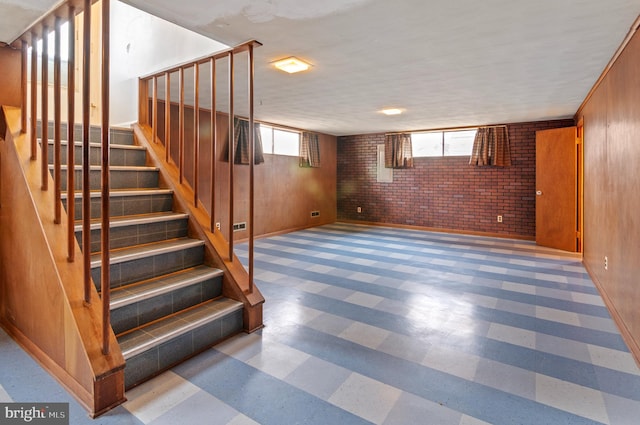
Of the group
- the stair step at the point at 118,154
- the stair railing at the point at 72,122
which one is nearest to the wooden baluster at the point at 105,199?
the stair railing at the point at 72,122

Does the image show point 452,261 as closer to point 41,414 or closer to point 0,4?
point 41,414

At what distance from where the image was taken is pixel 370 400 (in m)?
1.81

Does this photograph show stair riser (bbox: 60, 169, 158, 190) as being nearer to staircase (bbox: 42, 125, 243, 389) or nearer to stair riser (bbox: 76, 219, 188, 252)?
staircase (bbox: 42, 125, 243, 389)

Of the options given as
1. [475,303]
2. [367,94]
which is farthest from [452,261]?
[367,94]

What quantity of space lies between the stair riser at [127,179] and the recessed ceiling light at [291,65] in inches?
59.2

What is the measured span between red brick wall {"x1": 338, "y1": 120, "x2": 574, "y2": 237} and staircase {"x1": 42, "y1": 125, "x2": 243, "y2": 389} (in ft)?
18.9

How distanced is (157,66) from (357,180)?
5.64 m

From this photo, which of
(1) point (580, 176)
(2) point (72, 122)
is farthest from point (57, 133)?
(1) point (580, 176)

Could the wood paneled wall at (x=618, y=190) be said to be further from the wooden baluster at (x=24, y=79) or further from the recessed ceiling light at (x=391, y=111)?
the wooden baluster at (x=24, y=79)

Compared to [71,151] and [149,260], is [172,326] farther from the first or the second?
[71,151]

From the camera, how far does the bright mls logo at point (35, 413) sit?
1644 mm

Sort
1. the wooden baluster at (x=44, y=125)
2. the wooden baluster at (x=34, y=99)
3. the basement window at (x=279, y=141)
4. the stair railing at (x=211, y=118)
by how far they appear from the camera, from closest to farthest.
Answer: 1. the wooden baluster at (x=44, y=125)
2. the wooden baluster at (x=34, y=99)
3. the stair railing at (x=211, y=118)
4. the basement window at (x=279, y=141)

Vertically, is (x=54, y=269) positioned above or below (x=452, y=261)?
above

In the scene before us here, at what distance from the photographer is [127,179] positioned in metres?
2.95
